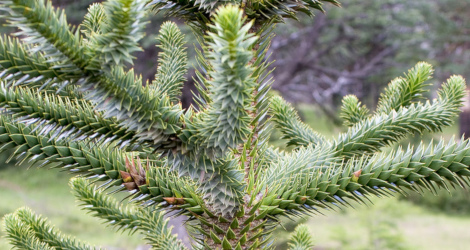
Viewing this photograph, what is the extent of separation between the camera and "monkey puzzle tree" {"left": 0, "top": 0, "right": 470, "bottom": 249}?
35.8 inches

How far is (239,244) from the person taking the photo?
4.47 feet

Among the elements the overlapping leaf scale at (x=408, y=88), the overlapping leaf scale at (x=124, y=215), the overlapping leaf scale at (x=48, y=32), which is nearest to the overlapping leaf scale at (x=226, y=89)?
the overlapping leaf scale at (x=48, y=32)

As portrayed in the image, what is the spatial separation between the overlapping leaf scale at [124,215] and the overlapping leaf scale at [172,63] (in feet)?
1.51

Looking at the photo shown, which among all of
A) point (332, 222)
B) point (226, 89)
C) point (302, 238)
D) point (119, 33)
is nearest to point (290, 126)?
point (302, 238)

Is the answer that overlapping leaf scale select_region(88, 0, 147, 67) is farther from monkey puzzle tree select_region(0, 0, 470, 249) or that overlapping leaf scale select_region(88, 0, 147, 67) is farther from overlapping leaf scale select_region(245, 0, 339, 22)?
overlapping leaf scale select_region(245, 0, 339, 22)

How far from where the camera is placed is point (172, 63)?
1.76 m

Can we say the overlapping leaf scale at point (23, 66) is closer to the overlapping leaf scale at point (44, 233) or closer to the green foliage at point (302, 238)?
the overlapping leaf scale at point (44, 233)

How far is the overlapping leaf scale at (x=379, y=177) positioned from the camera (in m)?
1.33

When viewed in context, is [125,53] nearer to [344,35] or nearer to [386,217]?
[386,217]

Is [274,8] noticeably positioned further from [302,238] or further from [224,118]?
[302,238]

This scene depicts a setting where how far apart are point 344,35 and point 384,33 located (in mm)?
1295

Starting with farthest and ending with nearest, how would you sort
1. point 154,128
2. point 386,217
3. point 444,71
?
point 444,71
point 386,217
point 154,128

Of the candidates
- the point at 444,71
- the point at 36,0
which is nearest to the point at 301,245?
the point at 36,0

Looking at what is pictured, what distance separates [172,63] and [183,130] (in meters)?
0.72
